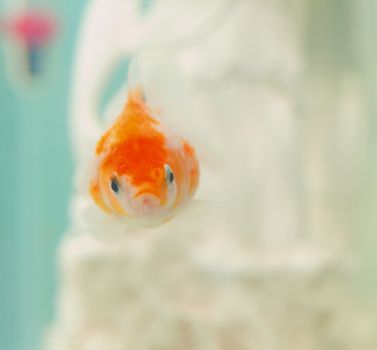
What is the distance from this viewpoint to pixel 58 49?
298 cm

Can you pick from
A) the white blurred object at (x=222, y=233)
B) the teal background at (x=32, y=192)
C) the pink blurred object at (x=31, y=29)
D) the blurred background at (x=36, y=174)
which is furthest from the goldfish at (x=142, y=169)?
the teal background at (x=32, y=192)

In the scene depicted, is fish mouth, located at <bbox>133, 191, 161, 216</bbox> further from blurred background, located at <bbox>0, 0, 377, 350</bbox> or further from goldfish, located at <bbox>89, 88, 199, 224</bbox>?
blurred background, located at <bbox>0, 0, 377, 350</bbox>

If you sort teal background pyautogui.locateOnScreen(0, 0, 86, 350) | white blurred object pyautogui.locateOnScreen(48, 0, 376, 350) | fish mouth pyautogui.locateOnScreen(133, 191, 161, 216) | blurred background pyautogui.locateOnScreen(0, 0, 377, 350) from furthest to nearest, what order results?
1. teal background pyautogui.locateOnScreen(0, 0, 86, 350)
2. blurred background pyautogui.locateOnScreen(0, 0, 377, 350)
3. white blurred object pyautogui.locateOnScreen(48, 0, 376, 350)
4. fish mouth pyautogui.locateOnScreen(133, 191, 161, 216)

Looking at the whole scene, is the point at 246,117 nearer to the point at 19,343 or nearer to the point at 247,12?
the point at 247,12

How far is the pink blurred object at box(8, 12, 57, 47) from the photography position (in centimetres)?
221

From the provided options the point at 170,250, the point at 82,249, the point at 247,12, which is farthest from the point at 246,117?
the point at 82,249

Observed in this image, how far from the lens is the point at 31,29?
2217mm

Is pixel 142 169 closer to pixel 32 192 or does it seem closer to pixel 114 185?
pixel 114 185

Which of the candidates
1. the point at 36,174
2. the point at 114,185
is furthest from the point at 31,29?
the point at 114,185

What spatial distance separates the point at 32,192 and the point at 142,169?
2.50 metres

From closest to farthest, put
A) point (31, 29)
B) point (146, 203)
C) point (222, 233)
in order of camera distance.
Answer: point (146, 203) → point (222, 233) → point (31, 29)

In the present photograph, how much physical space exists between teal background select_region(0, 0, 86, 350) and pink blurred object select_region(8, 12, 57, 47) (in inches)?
25.9

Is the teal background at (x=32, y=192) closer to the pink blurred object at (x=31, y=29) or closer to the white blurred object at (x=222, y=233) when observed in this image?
the pink blurred object at (x=31, y=29)

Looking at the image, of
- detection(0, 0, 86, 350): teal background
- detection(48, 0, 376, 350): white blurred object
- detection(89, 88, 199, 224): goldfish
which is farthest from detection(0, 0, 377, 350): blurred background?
detection(89, 88, 199, 224): goldfish
